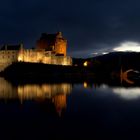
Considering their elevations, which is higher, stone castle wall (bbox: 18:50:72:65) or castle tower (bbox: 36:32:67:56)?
castle tower (bbox: 36:32:67:56)

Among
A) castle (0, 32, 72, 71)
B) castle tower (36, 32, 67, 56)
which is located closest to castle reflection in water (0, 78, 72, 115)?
castle (0, 32, 72, 71)

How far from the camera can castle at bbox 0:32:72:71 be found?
2413 inches

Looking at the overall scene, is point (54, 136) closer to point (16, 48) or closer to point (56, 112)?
point (56, 112)

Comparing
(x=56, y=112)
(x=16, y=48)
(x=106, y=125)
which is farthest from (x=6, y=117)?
(x=16, y=48)

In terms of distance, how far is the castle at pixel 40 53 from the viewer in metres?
61.3

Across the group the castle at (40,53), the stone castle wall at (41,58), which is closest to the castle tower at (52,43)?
the castle at (40,53)

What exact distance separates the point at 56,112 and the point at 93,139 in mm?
4450

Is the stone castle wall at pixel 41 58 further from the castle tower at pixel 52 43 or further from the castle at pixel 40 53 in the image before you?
the castle tower at pixel 52 43

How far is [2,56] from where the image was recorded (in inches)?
2452

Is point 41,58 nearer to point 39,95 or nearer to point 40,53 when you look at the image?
point 40,53

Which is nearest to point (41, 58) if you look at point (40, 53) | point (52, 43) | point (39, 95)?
point (40, 53)

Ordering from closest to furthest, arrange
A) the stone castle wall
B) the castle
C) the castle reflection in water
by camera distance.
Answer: the castle reflection in water, the castle, the stone castle wall

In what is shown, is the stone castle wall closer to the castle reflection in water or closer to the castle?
the castle

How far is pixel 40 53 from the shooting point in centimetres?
6525
